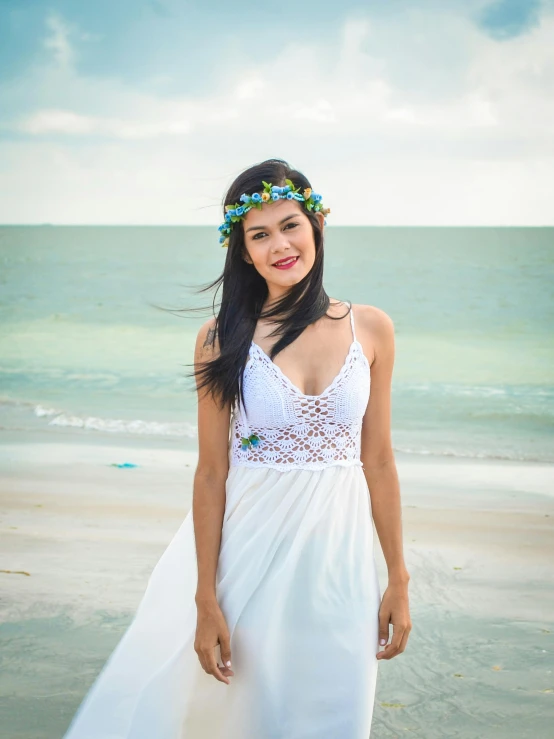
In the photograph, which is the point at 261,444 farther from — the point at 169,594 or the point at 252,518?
the point at 169,594

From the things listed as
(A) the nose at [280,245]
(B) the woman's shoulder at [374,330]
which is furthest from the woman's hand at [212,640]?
(A) the nose at [280,245]

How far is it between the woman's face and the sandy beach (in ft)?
6.15

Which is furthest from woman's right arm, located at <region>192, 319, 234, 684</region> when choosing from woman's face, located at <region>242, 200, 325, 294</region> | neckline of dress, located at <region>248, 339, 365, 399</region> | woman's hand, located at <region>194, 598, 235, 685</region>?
woman's face, located at <region>242, 200, 325, 294</region>

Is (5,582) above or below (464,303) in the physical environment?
below

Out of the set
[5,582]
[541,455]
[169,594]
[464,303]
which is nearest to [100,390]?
[541,455]

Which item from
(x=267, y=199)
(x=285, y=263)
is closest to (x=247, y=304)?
(x=285, y=263)

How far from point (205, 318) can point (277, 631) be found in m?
22.1

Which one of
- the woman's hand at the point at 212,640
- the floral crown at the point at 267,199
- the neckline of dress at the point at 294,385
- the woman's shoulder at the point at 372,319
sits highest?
the floral crown at the point at 267,199

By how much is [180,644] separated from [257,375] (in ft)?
2.33

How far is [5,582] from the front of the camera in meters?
4.70

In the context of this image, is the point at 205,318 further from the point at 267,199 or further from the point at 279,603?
the point at 279,603

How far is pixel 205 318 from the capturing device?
24.1 meters

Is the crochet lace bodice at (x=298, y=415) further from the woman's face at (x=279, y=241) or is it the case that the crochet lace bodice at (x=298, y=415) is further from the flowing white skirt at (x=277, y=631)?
the woman's face at (x=279, y=241)

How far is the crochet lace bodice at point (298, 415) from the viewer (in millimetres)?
2207
